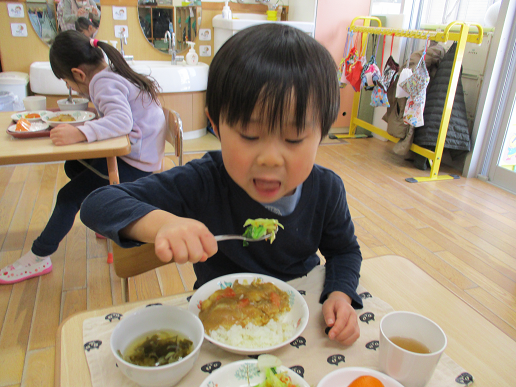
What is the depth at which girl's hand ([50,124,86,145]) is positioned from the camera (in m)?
1.37

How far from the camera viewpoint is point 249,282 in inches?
29.0

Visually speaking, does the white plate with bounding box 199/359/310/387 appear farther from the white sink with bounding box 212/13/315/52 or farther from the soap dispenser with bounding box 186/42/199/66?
the soap dispenser with bounding box 186/42/199/66

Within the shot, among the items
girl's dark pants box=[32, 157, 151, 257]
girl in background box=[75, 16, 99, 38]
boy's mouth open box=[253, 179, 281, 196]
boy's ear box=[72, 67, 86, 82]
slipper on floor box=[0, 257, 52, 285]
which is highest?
girl in background box=[75, 16, 99, 38]

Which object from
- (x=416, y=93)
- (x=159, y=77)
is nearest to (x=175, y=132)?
(x=159, y=77)

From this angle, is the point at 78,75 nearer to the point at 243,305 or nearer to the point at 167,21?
the point at 243,305

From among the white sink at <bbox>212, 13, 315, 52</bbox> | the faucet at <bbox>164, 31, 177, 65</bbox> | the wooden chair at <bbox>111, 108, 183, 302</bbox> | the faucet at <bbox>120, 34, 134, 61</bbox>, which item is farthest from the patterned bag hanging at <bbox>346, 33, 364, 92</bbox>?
the wooden chair at <bbox>111, 108, 183, 302</bbox>

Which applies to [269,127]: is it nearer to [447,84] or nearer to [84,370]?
[84,370]

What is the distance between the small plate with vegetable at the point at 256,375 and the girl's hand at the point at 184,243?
6.3 inches

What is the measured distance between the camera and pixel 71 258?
6.49 feet

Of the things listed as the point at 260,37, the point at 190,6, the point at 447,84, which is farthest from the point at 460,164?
the point at 260,37

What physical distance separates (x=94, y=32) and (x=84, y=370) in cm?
382

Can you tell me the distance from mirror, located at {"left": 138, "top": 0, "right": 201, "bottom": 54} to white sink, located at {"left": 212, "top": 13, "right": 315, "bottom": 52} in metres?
0.22

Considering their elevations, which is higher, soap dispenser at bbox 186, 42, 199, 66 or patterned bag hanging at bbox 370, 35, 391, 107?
soap dispenser at bbox 186, 42, 199, 66

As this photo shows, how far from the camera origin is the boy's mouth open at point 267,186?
690 mm
